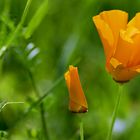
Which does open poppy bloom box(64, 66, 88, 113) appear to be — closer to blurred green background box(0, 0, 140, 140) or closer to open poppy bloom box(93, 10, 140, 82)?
open poppy bloom box(93, 10, 140, 82)

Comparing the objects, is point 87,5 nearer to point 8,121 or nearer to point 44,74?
point 44,74

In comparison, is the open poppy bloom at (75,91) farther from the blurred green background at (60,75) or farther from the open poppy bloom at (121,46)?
the blurred green background at (60,75)

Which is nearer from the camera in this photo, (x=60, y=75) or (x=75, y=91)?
(x=75, y=91)

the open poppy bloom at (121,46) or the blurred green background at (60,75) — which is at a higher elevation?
the open poppy bloom at (121,46)

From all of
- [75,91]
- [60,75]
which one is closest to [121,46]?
[75,91]

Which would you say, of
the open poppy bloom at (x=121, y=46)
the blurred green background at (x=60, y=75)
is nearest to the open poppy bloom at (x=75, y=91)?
the open poppy bloom at (x=121, y=46)

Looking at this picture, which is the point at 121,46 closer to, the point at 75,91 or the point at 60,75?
the point at 75,91
